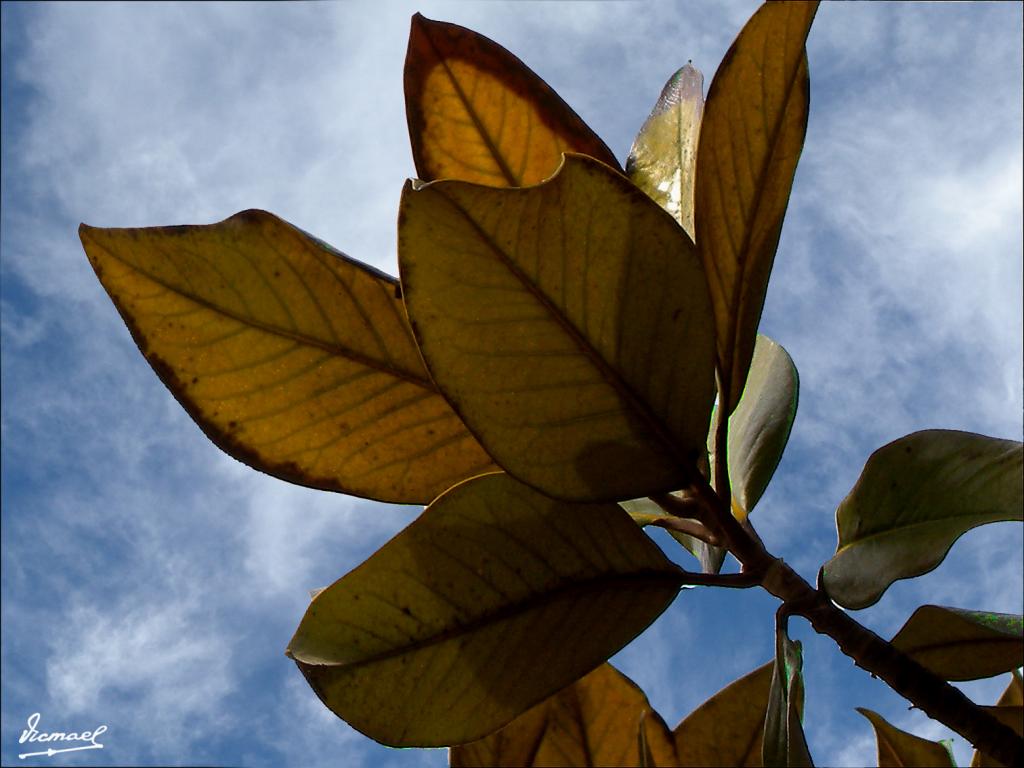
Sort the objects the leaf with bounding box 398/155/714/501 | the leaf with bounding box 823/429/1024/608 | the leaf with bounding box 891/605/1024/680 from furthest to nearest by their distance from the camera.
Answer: the leaf with bounding box 891/605/1024/680 → the leaf with bounding box 823/429/1024/608 → the leaf with bounding box 398/155/714/501

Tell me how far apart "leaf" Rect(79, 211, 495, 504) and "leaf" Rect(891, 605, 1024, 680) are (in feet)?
1.37

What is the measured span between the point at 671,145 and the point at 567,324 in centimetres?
35

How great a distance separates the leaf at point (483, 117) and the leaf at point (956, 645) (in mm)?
474

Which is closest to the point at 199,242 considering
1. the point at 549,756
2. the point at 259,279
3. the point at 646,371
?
the point at 259,279

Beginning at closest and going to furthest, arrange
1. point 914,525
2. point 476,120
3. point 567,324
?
point 567,324
point 914,525
point 476,120

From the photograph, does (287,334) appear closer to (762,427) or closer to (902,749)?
(762,427)

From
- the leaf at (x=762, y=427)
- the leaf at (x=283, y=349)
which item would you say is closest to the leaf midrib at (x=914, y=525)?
the leaf at (x=762, y=427)

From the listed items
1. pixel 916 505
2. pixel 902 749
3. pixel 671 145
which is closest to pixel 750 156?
pixel 671 145

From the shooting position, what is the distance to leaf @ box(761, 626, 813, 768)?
0.68 m

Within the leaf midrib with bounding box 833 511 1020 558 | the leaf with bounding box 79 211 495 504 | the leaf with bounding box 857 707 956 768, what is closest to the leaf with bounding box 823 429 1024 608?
the leaf midrib with bounding box 833 511 1020 558

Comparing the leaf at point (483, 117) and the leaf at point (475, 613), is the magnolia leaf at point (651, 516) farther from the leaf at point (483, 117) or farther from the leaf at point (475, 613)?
the leaf at point (483, 117)

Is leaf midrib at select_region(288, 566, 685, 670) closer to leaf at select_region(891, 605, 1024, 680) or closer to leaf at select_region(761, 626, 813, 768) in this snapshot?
leaf at select_region(761, 626, 813, 768)

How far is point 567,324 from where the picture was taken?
64cm

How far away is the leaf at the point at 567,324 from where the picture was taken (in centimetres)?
59
